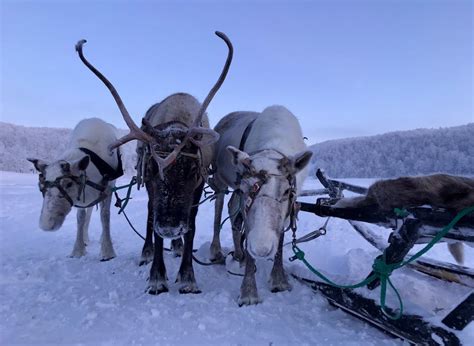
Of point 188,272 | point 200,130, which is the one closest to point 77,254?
point 188,272

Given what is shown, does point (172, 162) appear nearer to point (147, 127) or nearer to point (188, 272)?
point (147, 127)

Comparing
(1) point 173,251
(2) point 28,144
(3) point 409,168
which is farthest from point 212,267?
(2) point 28,144

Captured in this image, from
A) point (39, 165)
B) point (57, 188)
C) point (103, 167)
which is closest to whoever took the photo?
point (57, 188)

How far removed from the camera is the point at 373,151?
Answer: 2198 centimetres

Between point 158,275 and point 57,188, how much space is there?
7.51ft

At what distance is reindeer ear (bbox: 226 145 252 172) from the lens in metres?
4.15

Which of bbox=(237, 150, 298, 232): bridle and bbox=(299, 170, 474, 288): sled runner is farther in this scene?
bbox=(237, 150, 298, 232): bridle

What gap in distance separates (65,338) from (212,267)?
2.75 metres

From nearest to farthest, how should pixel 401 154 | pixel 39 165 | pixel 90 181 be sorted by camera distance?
pixel 39 165
pixel 90 181
pixel 401 154

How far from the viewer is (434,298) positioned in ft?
13.2

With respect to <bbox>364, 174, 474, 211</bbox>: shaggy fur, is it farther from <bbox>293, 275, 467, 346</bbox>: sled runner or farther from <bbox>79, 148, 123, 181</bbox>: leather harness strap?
<bbox>79, 148, 123, 181</bbox>: leather harness strap

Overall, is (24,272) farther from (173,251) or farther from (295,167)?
(295,167)

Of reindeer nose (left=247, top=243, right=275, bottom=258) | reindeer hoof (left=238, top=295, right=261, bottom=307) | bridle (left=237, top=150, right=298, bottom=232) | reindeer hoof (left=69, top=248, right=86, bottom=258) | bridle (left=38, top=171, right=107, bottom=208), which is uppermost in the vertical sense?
bridle (left=237, top=150, right=298, bottom=232)

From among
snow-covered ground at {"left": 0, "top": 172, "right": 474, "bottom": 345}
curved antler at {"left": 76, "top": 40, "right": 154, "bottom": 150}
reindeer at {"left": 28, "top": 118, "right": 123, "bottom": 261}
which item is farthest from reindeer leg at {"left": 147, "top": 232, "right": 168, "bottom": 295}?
reindeer at {"left": 28, "top": 118, "right": 123, "bottom": 261}
